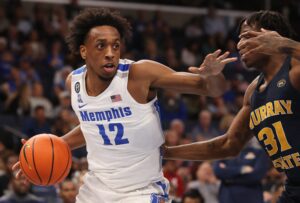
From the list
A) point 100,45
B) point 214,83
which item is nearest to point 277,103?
point 214,83

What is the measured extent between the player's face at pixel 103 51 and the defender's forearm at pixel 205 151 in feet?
2.63

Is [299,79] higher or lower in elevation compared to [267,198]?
higher

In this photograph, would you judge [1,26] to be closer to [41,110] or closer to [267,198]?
[41,110]

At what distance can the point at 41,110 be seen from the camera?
10898mm

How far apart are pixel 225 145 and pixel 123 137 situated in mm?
849

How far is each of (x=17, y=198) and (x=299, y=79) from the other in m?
4.62

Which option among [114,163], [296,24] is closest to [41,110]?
[114,163]

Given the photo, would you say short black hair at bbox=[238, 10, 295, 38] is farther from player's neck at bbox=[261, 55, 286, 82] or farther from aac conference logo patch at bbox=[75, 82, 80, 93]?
aac conference logo patch at bbox=[75, 82, 80, 93]

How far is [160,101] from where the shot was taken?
12.7m

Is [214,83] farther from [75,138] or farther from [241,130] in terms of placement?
[75,138]

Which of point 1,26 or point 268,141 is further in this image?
point 1,26

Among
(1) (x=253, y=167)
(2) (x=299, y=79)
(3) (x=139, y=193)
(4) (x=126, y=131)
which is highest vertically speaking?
(2) (x=299, y=79)

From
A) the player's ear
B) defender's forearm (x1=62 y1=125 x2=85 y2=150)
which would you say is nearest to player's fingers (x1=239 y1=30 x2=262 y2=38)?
the player's ear

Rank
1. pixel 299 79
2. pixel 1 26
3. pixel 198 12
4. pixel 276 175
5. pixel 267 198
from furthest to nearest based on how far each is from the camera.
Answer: pixel 198 12 → pixel 1 26 → pixel 276 175 → pixel 267 198 → pixel 299 79
